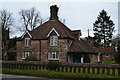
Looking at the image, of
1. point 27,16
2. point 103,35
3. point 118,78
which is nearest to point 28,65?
point 118,78

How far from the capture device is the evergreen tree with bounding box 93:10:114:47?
8194cm

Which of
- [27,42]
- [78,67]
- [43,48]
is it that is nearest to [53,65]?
[78,67]

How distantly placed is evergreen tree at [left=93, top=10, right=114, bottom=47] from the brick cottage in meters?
34.3

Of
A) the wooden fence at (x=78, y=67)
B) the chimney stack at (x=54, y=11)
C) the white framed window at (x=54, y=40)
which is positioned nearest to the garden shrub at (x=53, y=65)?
the wooden fence at (x=78, y=67)

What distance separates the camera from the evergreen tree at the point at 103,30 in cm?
8194

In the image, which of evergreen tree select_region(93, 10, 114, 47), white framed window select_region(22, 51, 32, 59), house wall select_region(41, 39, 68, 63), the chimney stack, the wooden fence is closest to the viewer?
the wooden fence

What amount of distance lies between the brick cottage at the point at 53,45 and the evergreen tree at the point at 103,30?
113ft

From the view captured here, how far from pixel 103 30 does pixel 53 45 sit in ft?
141

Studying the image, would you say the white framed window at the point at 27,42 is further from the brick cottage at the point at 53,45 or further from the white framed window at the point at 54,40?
the white framed window at the point at 54,40

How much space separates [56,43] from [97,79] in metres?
23.4

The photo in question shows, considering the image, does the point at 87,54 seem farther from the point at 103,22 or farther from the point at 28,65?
the point at 103,22

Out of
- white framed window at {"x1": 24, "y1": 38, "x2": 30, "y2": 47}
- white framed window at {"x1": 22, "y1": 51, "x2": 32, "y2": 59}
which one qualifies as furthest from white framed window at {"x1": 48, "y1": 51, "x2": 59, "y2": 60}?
white framed window at {"x1": 24, "y1": 38, "x2": 30, "y2": 47}

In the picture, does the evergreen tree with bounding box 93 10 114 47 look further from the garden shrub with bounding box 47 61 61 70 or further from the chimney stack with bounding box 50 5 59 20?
the garden shrub with bounding box 47 61 61 70

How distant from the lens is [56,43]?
43.5m
